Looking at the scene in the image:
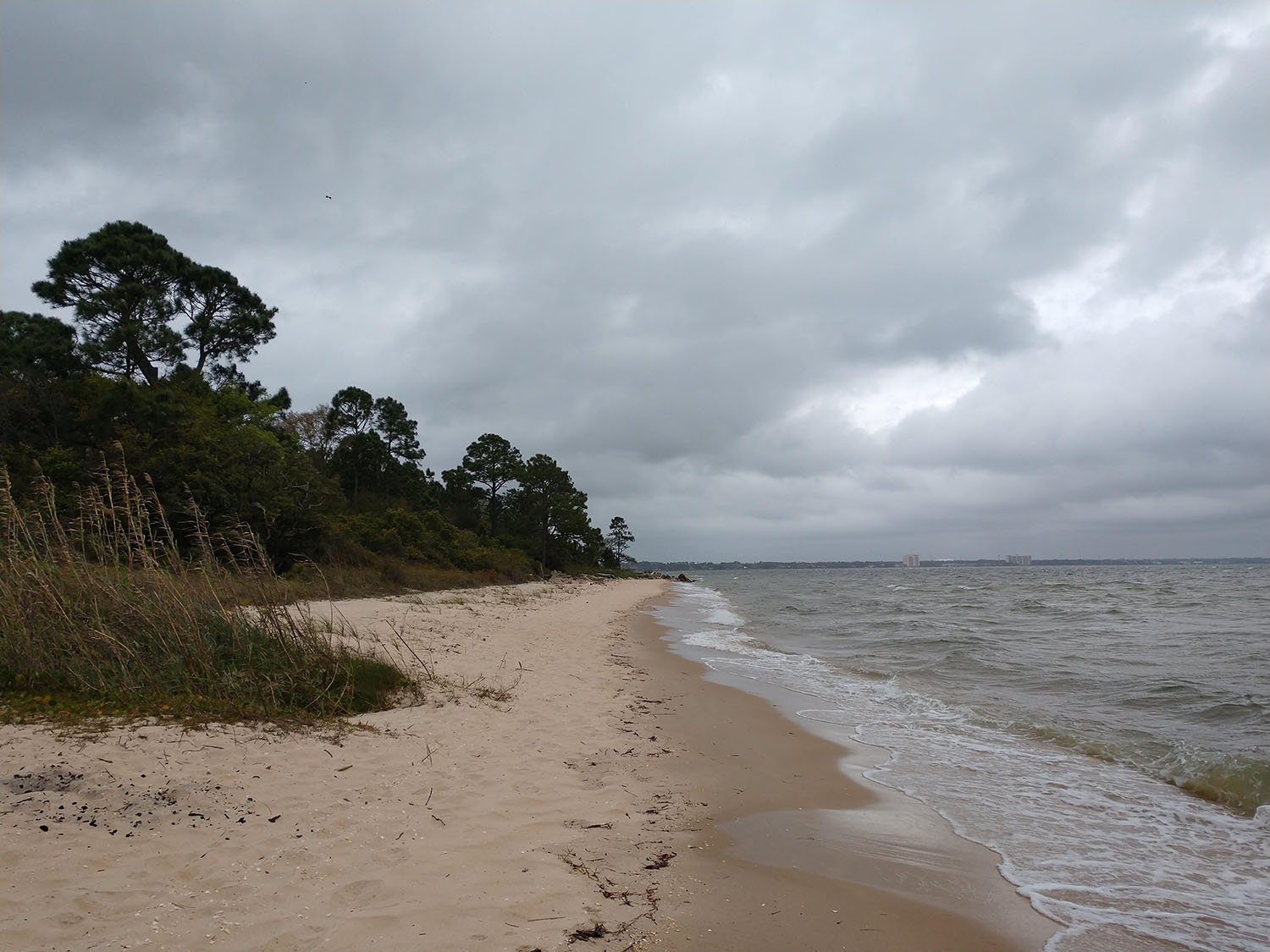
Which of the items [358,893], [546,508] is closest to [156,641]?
[358,893]

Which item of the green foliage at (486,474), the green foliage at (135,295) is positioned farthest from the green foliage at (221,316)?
the green foliage at (486,474)

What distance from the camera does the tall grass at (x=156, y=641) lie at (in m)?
6.02

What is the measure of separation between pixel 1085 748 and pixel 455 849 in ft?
25.5

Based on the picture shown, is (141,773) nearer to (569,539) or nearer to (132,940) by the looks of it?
(132,940)

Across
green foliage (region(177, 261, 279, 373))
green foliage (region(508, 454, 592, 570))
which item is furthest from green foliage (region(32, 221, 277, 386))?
green foliage (region(508, 454, 592, 570))

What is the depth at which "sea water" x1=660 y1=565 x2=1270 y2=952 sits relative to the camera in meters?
4.30

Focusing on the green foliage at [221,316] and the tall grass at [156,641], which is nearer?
the tall grass at [156,641]

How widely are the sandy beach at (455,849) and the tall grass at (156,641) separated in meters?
0.69

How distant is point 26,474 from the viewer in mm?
18719

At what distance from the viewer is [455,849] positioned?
4.00 meters

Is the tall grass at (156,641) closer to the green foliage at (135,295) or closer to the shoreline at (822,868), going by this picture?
the shoreline at (822,868)

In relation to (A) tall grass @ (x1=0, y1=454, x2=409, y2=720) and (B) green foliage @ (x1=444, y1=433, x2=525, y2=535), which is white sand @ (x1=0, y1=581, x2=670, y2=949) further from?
(B) green foliage @ (x1=444, y1=433, x2=525, y2=535)

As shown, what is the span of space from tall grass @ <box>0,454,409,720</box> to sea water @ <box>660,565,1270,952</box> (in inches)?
227

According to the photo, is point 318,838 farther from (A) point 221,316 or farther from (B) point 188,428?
(A) point 221,316
